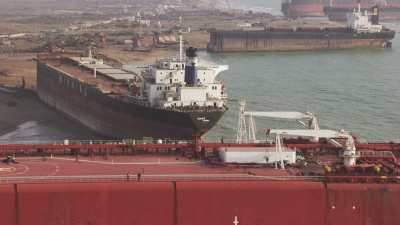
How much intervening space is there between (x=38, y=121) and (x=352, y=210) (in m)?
33.4

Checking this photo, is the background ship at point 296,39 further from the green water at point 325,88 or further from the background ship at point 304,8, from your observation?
the background ship at point 304,8

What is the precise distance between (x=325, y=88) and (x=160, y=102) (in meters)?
25.4

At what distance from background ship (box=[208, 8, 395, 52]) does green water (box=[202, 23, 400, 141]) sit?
701cm

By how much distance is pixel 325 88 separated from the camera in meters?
60.6

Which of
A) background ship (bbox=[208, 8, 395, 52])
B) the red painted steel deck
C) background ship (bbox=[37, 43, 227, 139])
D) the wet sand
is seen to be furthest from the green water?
the red painted steel deck

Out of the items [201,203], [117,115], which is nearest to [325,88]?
[117,115]

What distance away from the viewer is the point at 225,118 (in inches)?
1844

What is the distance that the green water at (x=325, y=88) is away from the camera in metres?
44.7

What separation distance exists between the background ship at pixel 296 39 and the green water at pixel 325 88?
701 centimetres

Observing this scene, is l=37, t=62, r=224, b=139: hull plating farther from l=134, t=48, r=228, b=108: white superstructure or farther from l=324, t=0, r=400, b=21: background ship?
l=324, t=0, r=400, b=21: background ship

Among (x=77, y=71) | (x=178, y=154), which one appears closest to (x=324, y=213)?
(x=178, y=154)

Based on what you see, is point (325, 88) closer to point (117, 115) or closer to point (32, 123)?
point (117, 115)

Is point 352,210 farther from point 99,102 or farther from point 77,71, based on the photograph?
point 77,71

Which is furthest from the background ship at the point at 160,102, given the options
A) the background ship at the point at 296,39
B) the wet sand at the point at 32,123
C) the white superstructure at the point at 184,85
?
the background ship at the point at 296,39
